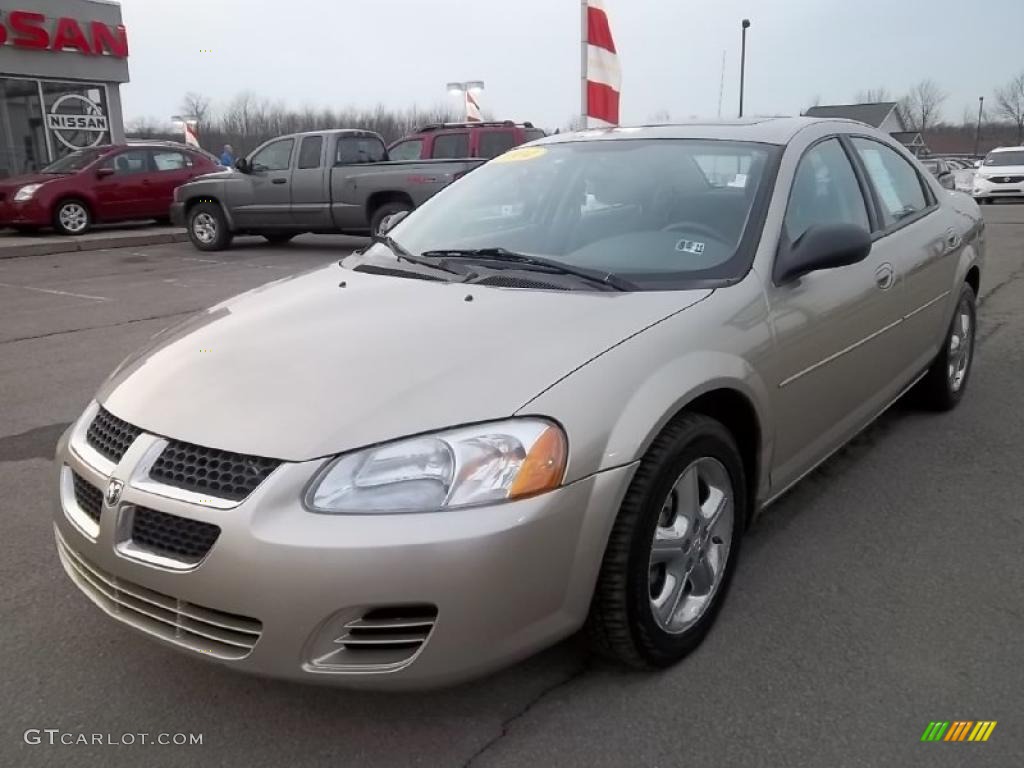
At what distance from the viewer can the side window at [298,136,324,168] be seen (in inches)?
519

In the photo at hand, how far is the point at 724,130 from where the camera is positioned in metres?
3.47

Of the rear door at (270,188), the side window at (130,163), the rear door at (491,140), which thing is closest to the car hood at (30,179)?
the side window at (130,163)

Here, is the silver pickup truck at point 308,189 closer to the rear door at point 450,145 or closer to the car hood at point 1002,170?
the rear door at point 450,145

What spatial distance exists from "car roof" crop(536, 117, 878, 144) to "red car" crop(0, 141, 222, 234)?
13.2 m

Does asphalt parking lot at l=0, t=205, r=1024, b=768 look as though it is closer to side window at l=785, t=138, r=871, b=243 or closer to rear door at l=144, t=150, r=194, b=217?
side window at l=785, t=138, r=871, b=243

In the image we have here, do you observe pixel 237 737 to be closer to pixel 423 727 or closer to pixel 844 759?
pixel 423 727

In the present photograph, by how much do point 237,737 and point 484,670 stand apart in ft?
2.27

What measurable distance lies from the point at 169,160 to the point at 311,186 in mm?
4502

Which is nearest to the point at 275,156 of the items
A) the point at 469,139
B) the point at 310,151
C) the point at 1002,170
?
the point at 310,151

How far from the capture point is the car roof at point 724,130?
3371 millimetres

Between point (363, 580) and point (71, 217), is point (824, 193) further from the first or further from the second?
point (71, 217)

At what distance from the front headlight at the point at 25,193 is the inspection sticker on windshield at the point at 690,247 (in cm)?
1422

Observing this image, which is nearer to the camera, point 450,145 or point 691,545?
point 691,545

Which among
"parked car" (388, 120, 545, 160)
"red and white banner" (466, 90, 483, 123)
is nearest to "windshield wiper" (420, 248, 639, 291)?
"parked car" (388, 120, 545, 160)
